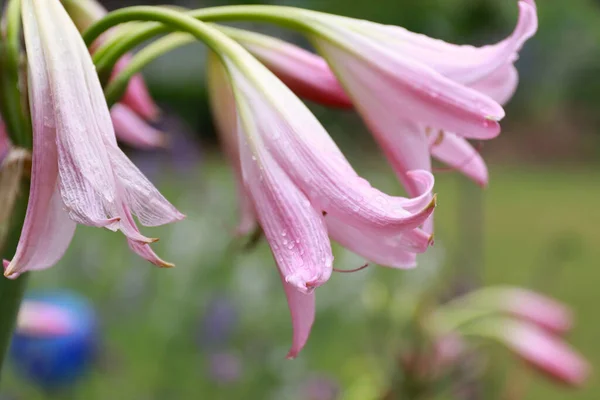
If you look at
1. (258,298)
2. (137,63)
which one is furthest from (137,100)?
(258,298)

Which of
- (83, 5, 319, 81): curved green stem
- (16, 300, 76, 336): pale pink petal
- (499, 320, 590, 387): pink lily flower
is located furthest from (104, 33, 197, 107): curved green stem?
(499, 320, 590, 387): pink lily flower

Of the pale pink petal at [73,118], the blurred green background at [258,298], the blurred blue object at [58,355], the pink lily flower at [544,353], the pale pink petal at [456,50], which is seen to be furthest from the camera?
the blurred green background at [258,298]

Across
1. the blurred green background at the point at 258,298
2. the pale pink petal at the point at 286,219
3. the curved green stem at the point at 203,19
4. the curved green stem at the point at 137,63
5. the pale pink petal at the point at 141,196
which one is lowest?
the blurred green background at the point at 258,298

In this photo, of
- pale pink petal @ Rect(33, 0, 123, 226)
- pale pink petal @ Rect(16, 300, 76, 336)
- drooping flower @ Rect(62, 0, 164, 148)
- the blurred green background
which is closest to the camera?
pale pink petal @ Rect(33, 0, 123, 226)

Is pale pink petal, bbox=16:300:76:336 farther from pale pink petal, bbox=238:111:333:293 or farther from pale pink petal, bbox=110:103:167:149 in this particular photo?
pale pink petal, bbox=238:111:333:293

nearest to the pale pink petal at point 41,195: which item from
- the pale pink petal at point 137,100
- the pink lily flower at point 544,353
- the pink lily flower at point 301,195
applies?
the pink lily flower at point 301,195

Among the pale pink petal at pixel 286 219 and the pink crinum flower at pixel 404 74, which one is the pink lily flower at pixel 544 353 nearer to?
the pink crinum flower at pixel 404 74

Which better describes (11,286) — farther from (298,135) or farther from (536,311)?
(536,311)
